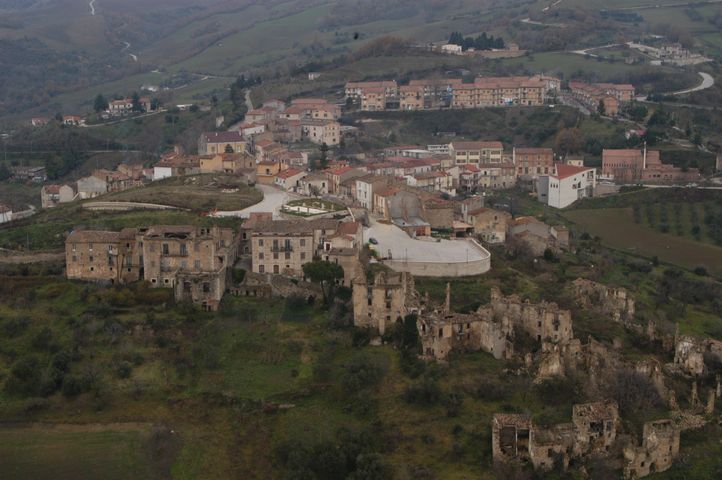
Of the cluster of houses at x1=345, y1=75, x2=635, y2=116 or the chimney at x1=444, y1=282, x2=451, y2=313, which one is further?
the cluster of houses at x1=345, y1=75, x2=635, y2=116

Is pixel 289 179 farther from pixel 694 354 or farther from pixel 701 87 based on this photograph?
pixel 701 87

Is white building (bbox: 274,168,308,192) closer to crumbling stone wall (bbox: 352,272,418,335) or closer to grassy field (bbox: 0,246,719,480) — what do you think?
grassy field (bbox: 0,246,719,480)

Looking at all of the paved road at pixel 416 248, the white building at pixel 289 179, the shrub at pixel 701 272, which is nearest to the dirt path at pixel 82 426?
the paved road at pixel 416 248

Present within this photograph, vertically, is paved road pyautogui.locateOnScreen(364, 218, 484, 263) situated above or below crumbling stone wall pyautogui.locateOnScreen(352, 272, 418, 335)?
below

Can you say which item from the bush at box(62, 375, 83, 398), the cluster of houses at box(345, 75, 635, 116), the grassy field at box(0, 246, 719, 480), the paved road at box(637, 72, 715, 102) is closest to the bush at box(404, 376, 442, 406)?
the grassy field at box(0, 246, 719, 480)

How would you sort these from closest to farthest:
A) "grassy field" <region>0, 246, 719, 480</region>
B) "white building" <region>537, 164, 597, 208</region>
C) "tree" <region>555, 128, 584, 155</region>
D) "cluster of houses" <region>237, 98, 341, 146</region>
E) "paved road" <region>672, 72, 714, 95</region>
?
"grassy field" <region>0, 246, 719, 480</region> < "white building" <region>537, 164, 597, 208</region> < "cluster of houses" <region>237, 98, 341, 146</region> < "tree" <region>555, 128, 584, 155</region> < "paved road" <region>672, 72, 714, 95</region>

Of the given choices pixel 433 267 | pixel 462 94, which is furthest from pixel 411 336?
pixel 462 94

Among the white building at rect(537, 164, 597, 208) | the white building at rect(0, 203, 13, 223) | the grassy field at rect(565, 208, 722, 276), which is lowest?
the grassy field at rect(565, 208, 722, 276)

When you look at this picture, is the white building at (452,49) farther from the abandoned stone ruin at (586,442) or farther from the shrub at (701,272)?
the abandoned stone ruin at (586,442)
